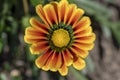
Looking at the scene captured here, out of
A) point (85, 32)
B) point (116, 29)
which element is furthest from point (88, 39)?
point (116, 29)

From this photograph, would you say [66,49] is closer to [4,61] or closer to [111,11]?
[4,61]

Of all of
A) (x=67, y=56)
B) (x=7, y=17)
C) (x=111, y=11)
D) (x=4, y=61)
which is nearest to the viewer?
(x=67, y=56)

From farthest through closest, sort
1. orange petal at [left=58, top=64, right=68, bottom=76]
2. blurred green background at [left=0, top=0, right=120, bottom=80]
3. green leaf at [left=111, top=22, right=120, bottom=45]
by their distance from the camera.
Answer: green leaf at [left=111, top=22, right=120, bottom=45] < blurred green background at [left=0, top=0, right=120, bottom=80] < orange petal at [left=58, top=64, right=68, bottom=76]

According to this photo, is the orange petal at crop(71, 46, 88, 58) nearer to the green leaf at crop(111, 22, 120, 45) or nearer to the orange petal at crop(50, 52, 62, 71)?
the orange petal at crop(50, 52, 62, 71)

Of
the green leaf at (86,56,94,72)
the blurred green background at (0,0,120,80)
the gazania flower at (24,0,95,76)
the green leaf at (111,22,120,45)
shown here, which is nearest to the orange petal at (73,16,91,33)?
the gazania flower at (24,0,95,76)

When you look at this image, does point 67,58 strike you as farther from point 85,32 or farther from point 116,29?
point 116,29

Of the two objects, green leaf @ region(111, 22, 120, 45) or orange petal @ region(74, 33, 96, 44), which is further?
green leaf @ region(111, 22, 120, 45)

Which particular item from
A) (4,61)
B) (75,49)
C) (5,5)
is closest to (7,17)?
(5,5)

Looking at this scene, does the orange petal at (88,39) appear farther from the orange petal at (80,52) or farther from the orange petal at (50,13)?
the orange petal at (50,13)
